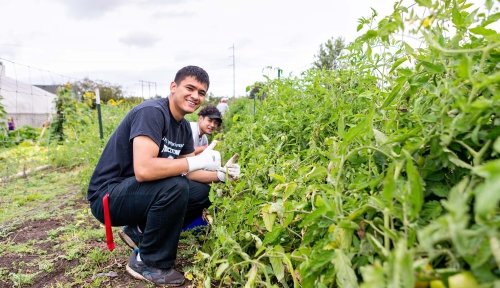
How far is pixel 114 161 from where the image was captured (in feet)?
7.41

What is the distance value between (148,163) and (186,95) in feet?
1.91

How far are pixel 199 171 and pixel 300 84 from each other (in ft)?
3.26

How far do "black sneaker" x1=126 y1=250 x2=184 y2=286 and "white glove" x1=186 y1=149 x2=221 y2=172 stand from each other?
58cm

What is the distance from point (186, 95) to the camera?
94.8 inches

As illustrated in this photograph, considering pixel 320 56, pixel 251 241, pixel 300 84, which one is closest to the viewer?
pixel 251 241

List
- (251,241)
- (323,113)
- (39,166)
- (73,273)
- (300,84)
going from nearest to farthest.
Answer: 1. (251,241)
2. (323,113)
3. (73,273)
4. (300,84)
5. (39,166)

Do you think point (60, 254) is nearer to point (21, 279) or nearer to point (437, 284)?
point (21, 279)

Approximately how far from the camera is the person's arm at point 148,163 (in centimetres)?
203

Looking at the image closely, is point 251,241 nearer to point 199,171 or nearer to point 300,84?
point 199,171

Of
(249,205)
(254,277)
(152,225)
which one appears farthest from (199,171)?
(254,277)

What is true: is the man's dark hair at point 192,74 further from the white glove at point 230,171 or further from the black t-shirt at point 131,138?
the white glove at point 230,171

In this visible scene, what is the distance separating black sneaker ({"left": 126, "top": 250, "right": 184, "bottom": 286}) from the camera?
2059mm

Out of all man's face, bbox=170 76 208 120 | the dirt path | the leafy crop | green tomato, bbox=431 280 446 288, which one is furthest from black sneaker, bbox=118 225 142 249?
green tomato, bbox=431 280 446 288

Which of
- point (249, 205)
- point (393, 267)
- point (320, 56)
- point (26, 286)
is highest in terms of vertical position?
point (320, 56)
